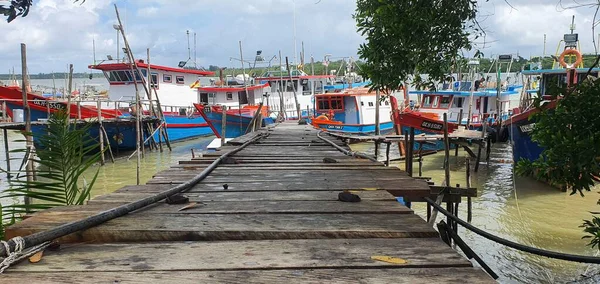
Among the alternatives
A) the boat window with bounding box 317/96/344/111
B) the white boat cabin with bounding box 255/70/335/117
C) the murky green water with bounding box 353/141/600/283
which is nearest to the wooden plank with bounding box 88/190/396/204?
the murky green water with bounding box 353/141/600/283

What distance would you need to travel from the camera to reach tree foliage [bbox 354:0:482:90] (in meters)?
4.15

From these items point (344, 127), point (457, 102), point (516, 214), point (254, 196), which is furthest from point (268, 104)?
point (254, 196)

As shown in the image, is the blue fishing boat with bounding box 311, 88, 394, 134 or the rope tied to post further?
the blue fishing boat with bounding box 311, 88, 394, 134

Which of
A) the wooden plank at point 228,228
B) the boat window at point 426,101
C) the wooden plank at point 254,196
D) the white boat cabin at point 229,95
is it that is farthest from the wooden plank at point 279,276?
the white boat cabin at point 229,95

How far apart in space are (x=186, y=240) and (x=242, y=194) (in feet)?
3.51

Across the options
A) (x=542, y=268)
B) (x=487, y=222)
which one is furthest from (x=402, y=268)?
(x=487, y=222)

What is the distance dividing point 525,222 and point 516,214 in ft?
2.31

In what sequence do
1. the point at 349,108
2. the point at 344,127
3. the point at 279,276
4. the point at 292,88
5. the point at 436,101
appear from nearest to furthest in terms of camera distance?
the point at 279,276 < the point at 344,127 < the point at 436,101 < the point at 349,108 < the point at 292,88

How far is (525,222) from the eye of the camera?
31.9 feet

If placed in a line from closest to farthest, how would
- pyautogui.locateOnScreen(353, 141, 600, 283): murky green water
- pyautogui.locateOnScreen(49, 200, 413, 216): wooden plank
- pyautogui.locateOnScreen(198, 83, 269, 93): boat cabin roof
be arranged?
pyautogui.locateOnScreen(49, 200, 413, 216): wooden plank, pyautogui.locateOnScreen(353, 141, 600, 283): murky green water, pyautogui.locateOnScreen(198, 83, 269, 93): boat cabin roof

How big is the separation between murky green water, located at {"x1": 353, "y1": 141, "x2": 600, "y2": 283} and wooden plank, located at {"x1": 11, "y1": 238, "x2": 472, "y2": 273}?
2815 mm

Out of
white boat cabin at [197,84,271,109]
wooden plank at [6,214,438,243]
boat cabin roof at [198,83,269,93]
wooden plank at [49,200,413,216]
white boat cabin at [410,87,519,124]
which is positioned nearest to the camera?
wooden plank at [6,214,438,243]

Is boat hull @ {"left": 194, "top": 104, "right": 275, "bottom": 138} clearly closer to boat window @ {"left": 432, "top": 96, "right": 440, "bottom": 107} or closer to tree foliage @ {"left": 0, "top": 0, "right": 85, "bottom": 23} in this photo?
boat window @ {"left": 432, "top": 96, "right": 440, "bottom": 107}

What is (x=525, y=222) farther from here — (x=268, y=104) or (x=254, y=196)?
(x=268, y=104)
